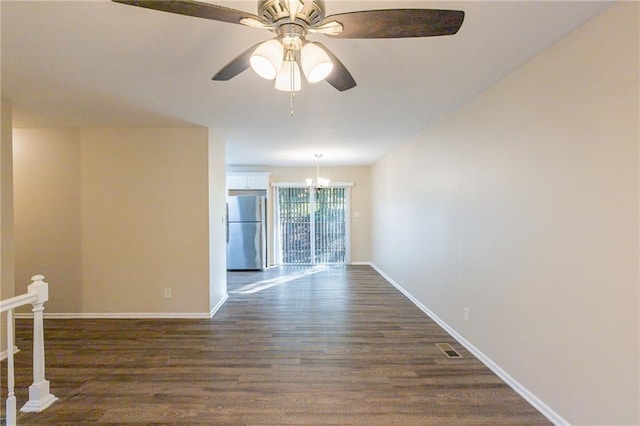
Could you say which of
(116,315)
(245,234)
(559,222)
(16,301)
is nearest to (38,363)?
(16,301)

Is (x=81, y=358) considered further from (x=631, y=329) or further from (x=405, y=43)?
(x=631, y=329)

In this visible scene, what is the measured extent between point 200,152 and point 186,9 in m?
2.95

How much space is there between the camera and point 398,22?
4.33 ft

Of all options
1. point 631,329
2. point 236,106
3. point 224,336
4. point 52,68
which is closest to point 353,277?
point 224,336

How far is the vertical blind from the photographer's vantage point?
308 inches

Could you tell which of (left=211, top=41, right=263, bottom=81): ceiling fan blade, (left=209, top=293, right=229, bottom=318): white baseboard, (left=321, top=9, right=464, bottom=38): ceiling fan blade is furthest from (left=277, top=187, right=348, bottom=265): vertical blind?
(left=321, top=9, right=464, bottom=38): ceiling fan blade

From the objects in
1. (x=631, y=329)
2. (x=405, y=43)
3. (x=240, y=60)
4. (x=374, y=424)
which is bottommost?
(x=374, y=424)

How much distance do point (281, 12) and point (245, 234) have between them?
6270mm

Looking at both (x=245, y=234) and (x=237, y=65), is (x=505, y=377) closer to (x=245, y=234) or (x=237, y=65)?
(x=237, y=65)

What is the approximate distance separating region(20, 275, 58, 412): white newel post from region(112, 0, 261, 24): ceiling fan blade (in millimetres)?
2061

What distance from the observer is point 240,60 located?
1.63 metres

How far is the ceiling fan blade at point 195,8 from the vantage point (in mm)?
1186

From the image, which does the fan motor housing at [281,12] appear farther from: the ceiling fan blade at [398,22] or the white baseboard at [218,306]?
the white baseboard at [218,306]

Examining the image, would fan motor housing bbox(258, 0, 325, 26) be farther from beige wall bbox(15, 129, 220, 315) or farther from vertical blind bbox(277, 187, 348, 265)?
vertical blind bbox(277, 187, 348, 265)
